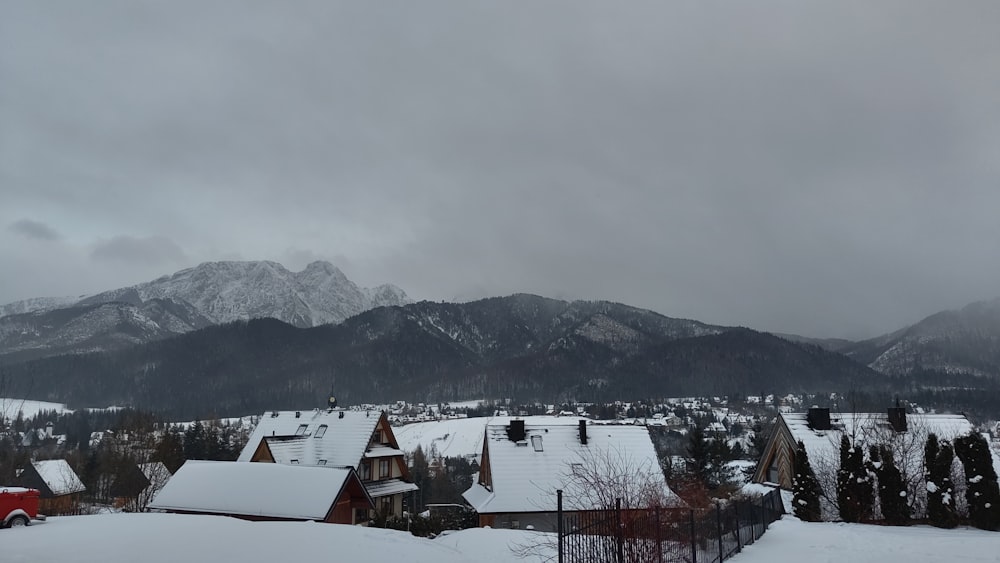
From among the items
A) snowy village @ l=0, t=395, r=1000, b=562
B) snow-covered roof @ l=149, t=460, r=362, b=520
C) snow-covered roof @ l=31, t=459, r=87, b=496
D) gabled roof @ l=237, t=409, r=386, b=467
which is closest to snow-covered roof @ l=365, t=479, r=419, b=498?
snowy village @ l=0, t=395, r=1000, b=562

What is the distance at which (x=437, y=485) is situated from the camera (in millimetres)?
88125

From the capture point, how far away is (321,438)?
46.6m

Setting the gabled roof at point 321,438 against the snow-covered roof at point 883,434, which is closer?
the snow-covered roof at point 883,434

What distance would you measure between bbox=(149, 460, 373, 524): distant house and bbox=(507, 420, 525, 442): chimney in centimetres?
1148

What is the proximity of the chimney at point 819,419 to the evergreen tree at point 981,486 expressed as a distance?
18.3 metres

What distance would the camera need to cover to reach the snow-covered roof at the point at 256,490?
1191 inches

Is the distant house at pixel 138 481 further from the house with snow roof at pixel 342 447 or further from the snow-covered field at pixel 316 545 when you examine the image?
the snow-covered field at pixel 316 545

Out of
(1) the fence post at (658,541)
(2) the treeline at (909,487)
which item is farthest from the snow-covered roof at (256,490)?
(2) the treeline at (909,487)

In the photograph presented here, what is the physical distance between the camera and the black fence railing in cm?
1111

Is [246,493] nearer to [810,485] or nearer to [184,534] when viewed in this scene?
[184,534]

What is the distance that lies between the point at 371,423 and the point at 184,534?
3148 cm

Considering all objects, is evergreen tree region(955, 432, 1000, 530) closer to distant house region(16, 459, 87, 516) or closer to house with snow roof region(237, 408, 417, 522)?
house with snow roof region(237, 408, 417, 522)

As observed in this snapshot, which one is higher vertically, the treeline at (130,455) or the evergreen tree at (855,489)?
the evergreen tree at (855,489)

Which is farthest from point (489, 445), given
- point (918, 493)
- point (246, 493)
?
point (918, 493)
